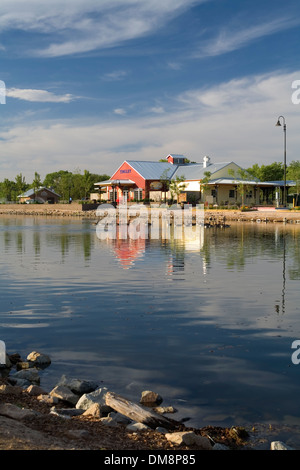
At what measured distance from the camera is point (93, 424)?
6.73m

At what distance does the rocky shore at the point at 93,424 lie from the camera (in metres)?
5.85

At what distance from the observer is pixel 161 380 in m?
8.85

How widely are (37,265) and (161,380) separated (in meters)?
16.1

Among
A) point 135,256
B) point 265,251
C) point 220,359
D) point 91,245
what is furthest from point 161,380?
point 91,245

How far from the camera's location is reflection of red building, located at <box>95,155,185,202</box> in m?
84.4

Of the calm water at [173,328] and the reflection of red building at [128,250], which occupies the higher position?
the reflection of red building at [128,250]

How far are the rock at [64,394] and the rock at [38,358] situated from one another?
1.60m

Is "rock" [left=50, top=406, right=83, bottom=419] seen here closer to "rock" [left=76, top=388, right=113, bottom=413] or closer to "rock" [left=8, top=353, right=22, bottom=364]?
"rock" [left=76, top=388, right=113, bottom=413]

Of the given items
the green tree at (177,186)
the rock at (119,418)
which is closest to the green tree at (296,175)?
the green tree at (177,186)

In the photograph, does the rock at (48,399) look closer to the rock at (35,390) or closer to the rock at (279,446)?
the rock at (35,390)

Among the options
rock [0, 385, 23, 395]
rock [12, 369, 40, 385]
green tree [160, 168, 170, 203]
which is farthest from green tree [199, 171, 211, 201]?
rock [0, 385, 23, 395]

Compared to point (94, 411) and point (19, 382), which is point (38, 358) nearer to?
point (19, 382)

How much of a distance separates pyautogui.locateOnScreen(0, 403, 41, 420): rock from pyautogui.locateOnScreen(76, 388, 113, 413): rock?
0.87 m
